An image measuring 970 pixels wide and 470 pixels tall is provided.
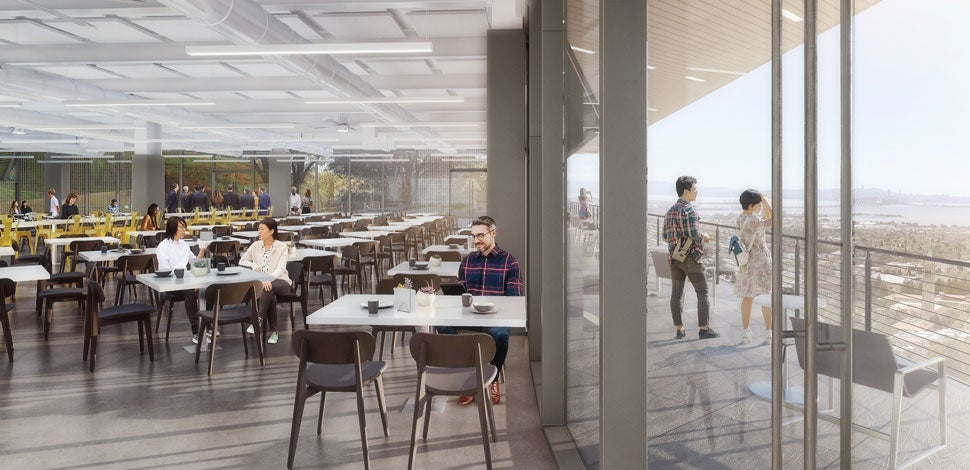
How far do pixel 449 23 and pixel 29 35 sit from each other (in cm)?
566

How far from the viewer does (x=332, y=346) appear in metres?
3.08

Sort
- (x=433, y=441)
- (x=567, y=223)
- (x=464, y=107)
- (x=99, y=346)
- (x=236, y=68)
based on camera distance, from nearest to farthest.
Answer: (x=433, y=441) < (x=567, y=223) < (x=99, y=346) < (x=236, y=68) < (x=464, y=107)

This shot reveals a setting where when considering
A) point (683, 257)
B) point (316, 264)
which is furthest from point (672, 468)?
point (316, 264)

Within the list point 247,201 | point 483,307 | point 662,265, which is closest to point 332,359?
point 483,307

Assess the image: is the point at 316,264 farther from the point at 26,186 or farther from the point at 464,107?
the point at 26,186

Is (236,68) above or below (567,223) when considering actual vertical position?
above

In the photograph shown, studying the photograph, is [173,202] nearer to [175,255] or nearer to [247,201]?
[247,201]

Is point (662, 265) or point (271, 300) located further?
point (271, 300)

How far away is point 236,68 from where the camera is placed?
34.2 feet

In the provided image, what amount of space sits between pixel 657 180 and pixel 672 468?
1.31m

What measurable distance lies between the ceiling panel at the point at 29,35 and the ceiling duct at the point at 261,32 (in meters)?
3.26

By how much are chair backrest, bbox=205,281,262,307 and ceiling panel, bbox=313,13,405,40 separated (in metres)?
4.02

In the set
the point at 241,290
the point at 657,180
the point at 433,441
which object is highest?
the point at 657,180

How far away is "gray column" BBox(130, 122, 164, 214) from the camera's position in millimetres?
16656
